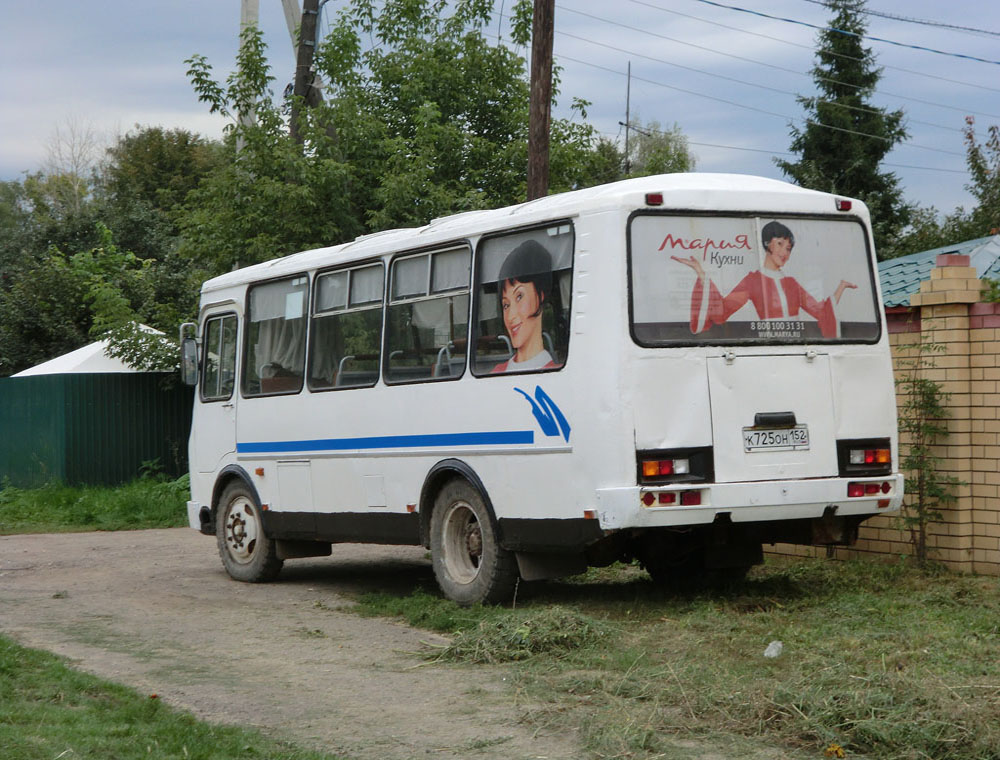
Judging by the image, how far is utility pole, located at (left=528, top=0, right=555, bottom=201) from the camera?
15438mm

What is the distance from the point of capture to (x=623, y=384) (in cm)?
864

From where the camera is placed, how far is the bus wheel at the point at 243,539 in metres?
12.9

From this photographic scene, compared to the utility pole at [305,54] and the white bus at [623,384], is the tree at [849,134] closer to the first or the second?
the utility pole at [305,54]

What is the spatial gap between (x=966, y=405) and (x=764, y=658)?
12.7ft

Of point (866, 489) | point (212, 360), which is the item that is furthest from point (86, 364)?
point (866, 489)

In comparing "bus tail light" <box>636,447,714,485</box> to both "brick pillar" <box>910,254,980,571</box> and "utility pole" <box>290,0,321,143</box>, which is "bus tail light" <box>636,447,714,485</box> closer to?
"brick pillar" <box>910,254,980,571</box>

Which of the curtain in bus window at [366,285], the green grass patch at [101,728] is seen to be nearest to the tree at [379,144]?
the curtain in bus window at [366,285]

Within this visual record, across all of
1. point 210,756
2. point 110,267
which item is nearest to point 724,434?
point 210,756

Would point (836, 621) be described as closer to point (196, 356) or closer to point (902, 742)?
point (902, 742)

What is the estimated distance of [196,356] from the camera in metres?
14.0

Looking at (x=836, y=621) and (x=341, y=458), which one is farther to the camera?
(x=341, y=458)

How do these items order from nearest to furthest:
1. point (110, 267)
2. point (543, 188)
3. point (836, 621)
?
point (836, 621), point (543, 188), point (110, 267)

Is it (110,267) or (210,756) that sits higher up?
(110,267)

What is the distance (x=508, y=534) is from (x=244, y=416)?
170 inches
